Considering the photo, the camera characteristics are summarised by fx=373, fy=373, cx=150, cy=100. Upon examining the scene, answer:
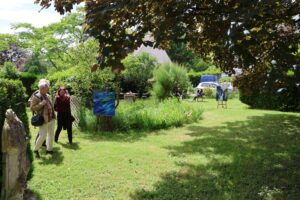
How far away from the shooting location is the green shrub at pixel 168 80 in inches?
763

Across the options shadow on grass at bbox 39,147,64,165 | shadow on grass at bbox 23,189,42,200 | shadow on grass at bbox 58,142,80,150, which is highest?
shadow on grass at bbox 58,142,80,150

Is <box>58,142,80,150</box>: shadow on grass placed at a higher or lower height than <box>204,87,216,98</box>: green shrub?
lower

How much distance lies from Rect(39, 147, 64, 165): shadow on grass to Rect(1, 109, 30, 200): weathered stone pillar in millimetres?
3172

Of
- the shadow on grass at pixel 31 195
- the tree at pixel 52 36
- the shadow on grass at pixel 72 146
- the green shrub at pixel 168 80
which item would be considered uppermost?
the tree at pixel 52 36

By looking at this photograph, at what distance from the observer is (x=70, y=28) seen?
28.1m

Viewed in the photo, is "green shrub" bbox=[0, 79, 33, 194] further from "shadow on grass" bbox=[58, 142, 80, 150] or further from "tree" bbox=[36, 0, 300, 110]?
"shadow on grass" bbox=[58, 142, 80, 150]

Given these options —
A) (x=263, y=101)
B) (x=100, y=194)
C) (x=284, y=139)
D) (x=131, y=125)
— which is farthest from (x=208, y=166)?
(x=263, y=101)

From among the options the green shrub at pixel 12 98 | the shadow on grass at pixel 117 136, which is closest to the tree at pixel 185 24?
the green shrub at pixel 12 98

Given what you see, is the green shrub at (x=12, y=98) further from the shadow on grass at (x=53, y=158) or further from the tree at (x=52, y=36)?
the tree at (x=52, y=36)

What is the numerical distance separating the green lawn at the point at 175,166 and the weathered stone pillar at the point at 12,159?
1.08m

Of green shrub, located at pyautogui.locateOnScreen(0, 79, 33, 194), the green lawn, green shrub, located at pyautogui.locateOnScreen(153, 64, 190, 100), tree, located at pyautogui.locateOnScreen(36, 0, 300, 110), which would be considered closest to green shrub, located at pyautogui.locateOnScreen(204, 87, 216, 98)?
green shrub, located at pyautogui.locateOnScreen(153, 64, 190, 100)

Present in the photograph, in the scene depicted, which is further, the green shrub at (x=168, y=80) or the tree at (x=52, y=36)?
the tree at (x=52, y=36)

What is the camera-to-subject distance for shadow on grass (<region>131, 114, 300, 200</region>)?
6047 millimetres

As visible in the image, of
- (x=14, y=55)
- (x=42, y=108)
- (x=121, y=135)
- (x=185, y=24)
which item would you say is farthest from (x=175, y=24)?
(x=14, y=55)
